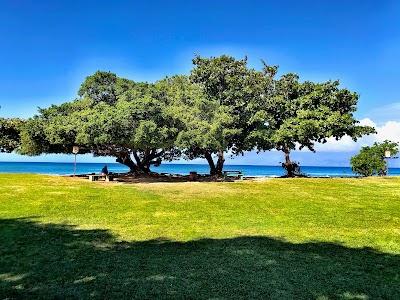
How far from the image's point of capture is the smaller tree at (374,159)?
38.3m

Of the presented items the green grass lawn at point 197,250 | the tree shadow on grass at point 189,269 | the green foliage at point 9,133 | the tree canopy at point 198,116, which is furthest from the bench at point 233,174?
the tree shadow on grass at point 189,269

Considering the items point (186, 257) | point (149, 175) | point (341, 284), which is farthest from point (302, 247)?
point (149, 175)

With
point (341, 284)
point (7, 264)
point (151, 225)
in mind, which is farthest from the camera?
point (151, 225)

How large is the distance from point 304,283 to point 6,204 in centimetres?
1392

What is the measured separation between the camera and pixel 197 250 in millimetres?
8484

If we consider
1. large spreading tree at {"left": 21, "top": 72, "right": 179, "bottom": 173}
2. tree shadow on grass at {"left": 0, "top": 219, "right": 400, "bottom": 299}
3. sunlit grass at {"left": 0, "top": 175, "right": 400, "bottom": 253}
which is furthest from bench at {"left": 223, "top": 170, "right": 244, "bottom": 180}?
tree shadow on grass at {"left": 0, "top": 219, "right": 400, "bottom": 299}

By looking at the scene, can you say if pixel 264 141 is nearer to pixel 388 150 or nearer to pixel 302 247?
pixel 388 150

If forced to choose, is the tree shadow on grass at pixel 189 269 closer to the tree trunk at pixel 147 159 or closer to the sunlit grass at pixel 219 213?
the sunlit grass at pixel 219 213

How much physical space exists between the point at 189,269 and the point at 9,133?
38876 millimetres

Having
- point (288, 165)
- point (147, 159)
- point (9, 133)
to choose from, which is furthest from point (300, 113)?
point (9, 133)

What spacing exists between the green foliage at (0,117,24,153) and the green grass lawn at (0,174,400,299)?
24995 mm

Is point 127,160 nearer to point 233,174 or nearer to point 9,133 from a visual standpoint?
point 233,174

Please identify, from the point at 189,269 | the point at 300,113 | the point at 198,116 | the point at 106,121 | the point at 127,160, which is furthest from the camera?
the point at 127,160

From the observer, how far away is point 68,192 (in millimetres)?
19875
